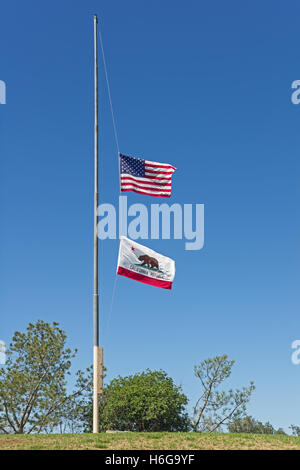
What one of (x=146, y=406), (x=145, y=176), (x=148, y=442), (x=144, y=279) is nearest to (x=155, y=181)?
Answer: (x=145, y=176)

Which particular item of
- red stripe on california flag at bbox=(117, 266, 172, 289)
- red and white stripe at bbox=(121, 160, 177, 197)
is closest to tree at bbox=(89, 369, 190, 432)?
red stripe on california flag at bbox=(117, 266, 172, 289)

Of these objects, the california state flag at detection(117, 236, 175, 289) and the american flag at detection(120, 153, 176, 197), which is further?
the american flag at detection(120, 153, 176, 197)

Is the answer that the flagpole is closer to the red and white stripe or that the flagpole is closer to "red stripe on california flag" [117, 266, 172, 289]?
"red stripe on california flag" [117, 266, 172, 289]

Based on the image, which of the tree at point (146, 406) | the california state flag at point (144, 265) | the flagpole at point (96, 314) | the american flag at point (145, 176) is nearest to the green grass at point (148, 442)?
the flagpole at point (96, 314)

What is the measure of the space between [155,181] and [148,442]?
1142cm

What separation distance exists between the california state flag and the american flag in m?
2.67

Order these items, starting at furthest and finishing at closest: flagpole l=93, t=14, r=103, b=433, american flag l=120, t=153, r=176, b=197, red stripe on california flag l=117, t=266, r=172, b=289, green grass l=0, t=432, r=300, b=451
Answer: american flag l=120, t=153, r=176, b=197 → red stripe on california flag l=117, t=266, r=172, b=289 → flagpole l=93, t=14, r=103, b=433 → green grass l=0, t=432, r=300, b=451

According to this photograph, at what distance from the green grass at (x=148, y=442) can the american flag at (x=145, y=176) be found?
10.3m

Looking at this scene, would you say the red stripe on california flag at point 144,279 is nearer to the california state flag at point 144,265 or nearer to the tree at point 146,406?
the california state flag at point 144,265

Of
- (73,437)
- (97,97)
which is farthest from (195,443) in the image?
(97,97)

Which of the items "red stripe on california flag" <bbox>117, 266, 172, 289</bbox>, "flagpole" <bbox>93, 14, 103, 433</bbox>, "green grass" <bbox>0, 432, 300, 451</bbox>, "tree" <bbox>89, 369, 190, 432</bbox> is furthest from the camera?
"tree" <bbox>89, 369, 190, 432</bbox>

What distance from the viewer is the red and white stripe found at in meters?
24.1
